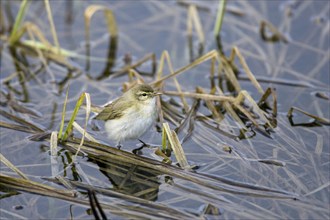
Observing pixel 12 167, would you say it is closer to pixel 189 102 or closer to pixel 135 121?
pixel 135 121

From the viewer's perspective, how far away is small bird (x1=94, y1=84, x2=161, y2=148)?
7633 mm

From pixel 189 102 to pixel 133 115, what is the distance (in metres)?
1.63

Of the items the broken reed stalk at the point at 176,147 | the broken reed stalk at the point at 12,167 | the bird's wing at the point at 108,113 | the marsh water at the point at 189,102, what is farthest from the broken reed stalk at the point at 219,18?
the broken reed stalk at the point at 12,167

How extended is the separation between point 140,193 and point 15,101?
2984mm

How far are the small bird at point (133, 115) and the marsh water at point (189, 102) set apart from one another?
0.33 meters

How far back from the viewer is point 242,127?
844cm

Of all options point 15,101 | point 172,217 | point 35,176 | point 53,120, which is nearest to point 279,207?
point 172,217

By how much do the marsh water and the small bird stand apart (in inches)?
13.1

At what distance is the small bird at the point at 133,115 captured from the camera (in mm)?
7633

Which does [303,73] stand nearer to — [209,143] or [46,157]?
[209,143]

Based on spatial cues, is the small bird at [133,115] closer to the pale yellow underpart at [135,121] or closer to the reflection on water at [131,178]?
the pale yellow underpart at [135,121]

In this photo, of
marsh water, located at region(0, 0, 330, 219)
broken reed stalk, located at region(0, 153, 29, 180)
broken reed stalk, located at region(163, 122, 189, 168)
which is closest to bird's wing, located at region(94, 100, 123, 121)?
marsh water, located at region(0, 0, 330, 219)

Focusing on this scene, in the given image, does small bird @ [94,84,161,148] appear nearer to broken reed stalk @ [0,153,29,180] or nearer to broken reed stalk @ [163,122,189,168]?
broken reed stalk @ [163,122,189,168]

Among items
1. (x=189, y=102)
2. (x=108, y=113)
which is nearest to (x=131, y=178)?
(x=108, y=113)
